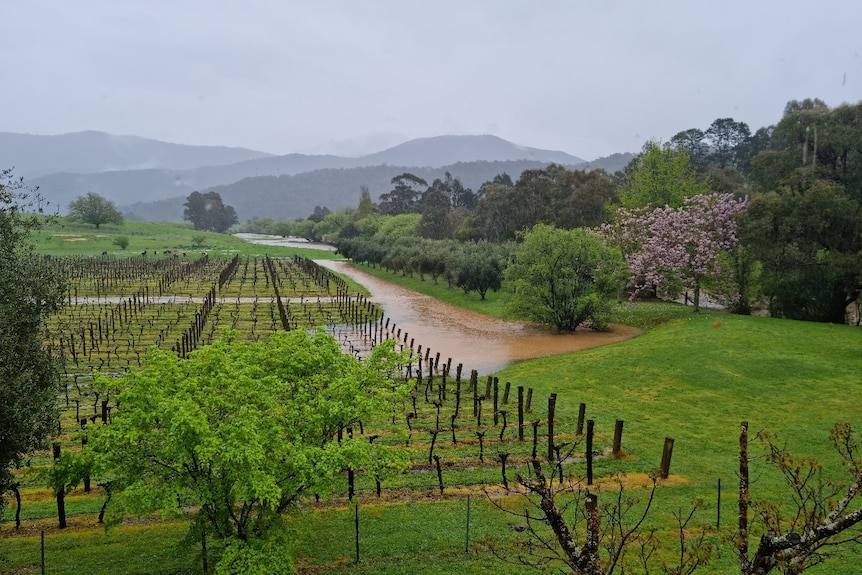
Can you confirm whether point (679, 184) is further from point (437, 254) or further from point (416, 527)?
point (416, 527)

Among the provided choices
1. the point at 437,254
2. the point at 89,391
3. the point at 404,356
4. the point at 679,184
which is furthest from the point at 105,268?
the point at 404,356

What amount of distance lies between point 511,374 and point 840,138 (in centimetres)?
2993

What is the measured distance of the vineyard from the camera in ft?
47.2

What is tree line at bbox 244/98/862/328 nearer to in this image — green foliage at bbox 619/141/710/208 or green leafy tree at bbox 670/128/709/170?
green foliage at bbox 619/141/710/208

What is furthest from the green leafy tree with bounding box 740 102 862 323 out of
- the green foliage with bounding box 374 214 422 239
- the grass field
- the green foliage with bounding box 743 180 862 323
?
the green foliage with bounding box 374 214 422 239

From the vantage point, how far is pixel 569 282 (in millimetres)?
39406

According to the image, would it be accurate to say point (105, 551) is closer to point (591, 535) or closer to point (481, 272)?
point (591, 535)

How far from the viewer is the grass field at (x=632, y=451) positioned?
1148 centimetres

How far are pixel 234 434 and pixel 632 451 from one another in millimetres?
12958

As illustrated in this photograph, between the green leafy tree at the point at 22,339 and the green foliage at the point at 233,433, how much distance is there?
1.64 meters

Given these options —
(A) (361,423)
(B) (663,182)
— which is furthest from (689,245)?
(A) (361,423)

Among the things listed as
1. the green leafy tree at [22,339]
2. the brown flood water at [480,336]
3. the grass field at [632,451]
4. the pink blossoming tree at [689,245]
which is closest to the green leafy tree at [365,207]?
the brown flood water at [480,336]

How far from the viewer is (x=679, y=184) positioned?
56562 mm

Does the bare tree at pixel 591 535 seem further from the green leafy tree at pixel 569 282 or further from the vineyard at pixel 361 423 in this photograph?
the green leafy tree at pixel 569 282
